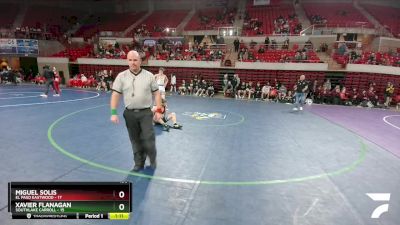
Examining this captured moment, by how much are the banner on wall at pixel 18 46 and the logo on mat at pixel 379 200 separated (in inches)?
1078

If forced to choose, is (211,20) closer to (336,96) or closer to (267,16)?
(267,16)

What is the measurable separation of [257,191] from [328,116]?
9.00 m

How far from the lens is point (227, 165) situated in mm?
6055

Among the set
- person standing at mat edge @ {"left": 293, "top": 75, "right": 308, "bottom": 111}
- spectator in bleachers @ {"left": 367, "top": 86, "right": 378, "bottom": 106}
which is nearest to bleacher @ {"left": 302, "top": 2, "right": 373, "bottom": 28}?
spectator in bleachers @ {"left": 367, "top": 86, "right": 378, "bottom": 106}

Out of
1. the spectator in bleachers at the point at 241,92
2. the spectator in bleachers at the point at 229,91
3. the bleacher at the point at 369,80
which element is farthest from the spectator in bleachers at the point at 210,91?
the bleacher at the point at 369,80

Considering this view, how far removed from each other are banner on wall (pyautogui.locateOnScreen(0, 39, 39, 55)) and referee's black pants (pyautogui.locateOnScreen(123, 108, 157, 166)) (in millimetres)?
23845

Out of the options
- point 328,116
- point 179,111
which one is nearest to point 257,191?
point 179,111

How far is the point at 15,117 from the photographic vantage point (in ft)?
32.7

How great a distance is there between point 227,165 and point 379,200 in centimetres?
290

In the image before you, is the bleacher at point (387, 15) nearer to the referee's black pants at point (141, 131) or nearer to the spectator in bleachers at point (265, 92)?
the spectator in bleachers at point (265, 92)

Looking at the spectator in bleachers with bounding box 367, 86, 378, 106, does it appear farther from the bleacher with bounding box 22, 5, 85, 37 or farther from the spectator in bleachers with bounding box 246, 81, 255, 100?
the bleacher with bounding box 22, 5, 85, 37

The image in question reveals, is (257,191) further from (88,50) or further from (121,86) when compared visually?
(88,50)
